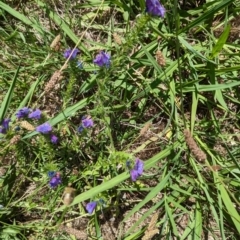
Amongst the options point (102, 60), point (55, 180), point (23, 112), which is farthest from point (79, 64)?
point (55, 180)

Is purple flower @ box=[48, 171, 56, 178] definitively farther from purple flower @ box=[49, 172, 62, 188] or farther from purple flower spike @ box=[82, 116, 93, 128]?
purple flower spike @ box=[82, 116, 93, 128]

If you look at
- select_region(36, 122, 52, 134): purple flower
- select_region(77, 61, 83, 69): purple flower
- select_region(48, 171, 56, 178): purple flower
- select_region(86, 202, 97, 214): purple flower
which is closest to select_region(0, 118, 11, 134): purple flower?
select_region(36, 122, 52, 134): purple flower

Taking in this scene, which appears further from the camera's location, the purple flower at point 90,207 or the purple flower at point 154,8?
the purple flower at point 90,207

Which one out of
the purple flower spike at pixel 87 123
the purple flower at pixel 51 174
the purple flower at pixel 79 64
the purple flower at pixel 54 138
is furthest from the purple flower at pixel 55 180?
the purple flower at pixel 79 64

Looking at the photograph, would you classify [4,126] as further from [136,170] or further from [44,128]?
[136,170]

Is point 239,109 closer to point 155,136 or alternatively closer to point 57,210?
point 155,136

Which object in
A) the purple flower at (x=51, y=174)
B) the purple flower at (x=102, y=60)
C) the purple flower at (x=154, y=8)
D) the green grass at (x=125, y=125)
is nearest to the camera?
the purple flower at (x=154, y=8)

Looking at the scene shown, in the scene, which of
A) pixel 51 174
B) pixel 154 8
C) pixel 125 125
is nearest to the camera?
pixel 154 8

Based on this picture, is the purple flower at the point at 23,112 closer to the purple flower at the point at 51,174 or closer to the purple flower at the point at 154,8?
the purple flower at the point at 51,174

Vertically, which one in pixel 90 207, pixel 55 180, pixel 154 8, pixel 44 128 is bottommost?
pixel 90 207

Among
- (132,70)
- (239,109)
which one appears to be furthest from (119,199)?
(239,109)
